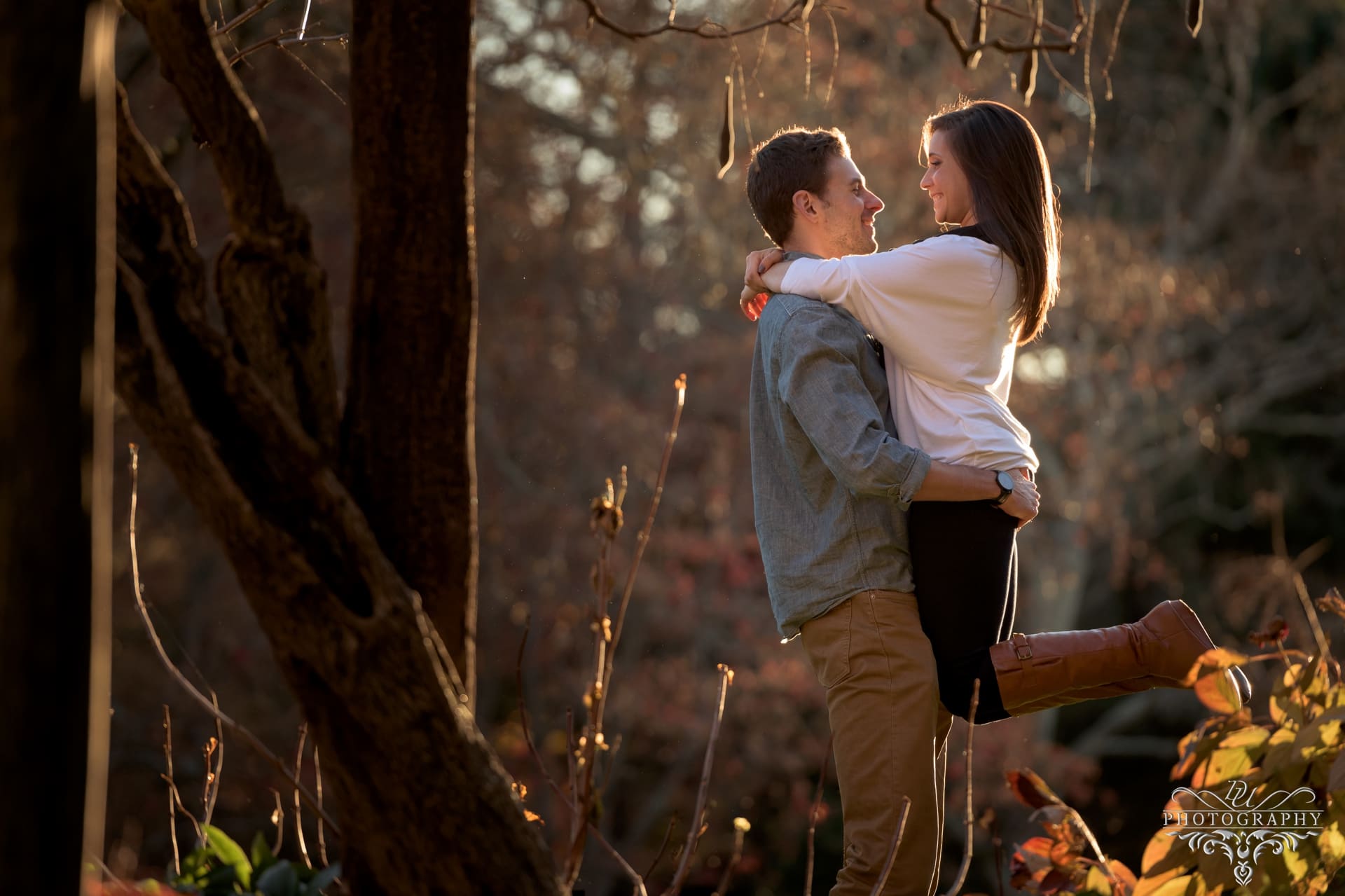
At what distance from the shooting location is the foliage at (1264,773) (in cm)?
202

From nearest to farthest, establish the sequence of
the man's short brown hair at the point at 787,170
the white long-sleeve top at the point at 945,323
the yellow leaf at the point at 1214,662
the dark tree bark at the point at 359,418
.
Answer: the dark tree bark at the point at 359,418, the yellow leaf at the point at 1214,662, the white long-sleeve top at the point at 945,323, the man's short brown hair at the point at 787,170

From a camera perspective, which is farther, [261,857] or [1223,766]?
[261,857]

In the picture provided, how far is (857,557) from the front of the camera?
2.25m

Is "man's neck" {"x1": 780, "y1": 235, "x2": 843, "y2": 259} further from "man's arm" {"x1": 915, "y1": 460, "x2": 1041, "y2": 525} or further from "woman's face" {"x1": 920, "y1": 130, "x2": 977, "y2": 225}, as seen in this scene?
"man's arm" {"x1": 915, "y1": 460, "x2": 1041, "y2": 525}

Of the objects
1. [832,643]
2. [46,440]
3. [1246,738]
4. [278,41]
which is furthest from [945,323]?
[46,440]

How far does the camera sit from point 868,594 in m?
2.24

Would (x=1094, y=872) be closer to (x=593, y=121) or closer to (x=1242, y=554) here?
(x=593, y=121)

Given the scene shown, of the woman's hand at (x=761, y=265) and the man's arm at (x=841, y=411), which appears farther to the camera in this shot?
the woman's hand at (x=761, y=265)

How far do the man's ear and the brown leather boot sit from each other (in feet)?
2.64

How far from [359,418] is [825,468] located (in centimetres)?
78

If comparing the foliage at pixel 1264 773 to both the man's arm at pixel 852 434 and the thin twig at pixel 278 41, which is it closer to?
the man's arm at pixel 852 434

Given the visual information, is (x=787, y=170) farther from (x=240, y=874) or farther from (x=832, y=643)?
(x=240, y=874)

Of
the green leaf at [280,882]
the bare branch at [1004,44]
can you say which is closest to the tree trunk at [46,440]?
the green leaf at [280,882]

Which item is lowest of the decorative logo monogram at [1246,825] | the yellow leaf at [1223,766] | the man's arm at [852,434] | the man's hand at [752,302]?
the decorative logo monogram at [1246,825]
